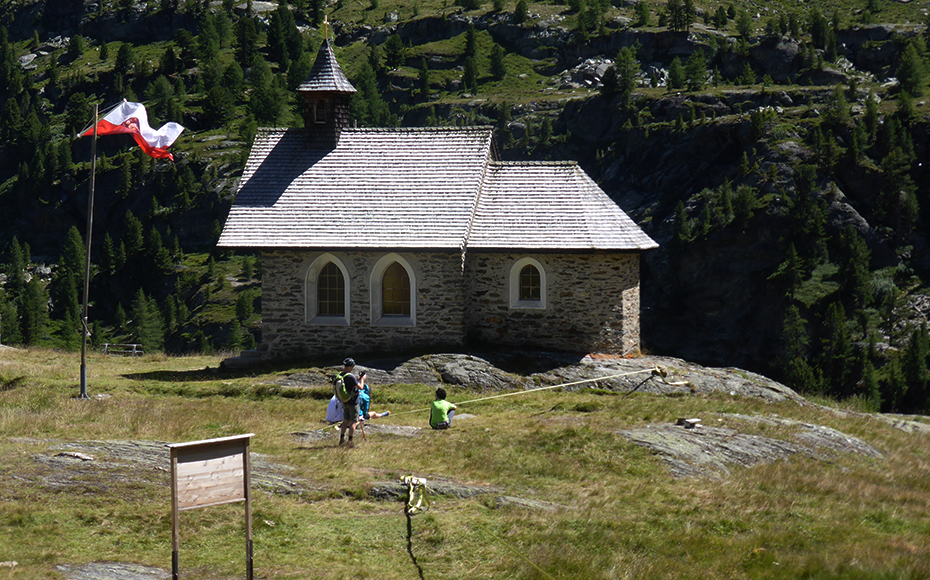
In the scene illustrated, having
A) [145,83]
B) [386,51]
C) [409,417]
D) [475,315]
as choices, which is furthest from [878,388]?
[145,83]

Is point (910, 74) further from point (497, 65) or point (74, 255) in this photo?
point (74, 255)

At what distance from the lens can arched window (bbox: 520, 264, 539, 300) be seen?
101ft

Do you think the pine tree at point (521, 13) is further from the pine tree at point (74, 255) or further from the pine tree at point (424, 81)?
the pine tree at point (74, 255)

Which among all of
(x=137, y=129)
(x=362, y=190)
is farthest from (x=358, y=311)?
(x=137, y=129)

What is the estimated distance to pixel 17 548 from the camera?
1162cm

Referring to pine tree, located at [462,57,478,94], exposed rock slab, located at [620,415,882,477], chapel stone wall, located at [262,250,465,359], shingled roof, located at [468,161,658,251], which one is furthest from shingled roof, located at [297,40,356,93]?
pine tree, located at [462,57,478,94]

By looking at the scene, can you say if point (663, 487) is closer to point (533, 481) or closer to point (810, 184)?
point (533, 481)

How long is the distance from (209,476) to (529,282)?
2108cm

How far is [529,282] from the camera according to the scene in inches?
1217

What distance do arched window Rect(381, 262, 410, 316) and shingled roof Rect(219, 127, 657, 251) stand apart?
1353 millimetres

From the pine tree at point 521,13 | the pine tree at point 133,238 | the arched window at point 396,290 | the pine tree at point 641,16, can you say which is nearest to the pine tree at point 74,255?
the pine tree at point 133,238

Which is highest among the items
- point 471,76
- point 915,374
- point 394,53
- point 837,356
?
point 394,53

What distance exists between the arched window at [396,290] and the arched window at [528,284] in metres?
3.79

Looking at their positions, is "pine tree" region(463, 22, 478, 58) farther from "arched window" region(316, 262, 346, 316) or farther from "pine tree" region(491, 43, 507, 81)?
"arched window" region(316, 262, 346, 316)
